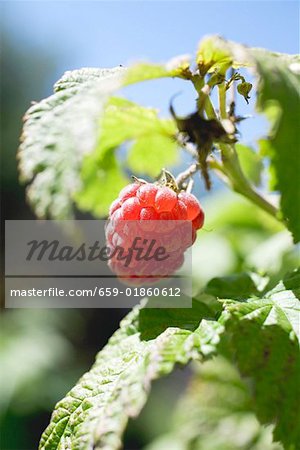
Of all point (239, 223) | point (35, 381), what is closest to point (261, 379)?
point (239, 223)

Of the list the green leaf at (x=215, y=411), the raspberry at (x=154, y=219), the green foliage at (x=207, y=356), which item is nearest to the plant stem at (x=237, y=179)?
the raspberry at (x=154, y=219)

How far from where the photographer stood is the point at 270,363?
3.01ft

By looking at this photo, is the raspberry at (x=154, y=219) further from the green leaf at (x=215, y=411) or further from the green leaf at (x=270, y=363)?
the green leaf at (x=215, y=411)

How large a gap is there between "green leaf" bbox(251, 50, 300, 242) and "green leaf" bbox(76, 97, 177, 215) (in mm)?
204

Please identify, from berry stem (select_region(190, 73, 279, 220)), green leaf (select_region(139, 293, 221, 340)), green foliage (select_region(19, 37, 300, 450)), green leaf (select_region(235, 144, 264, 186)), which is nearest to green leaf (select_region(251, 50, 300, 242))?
green foliage (select_region(19, 37, 300, 450))

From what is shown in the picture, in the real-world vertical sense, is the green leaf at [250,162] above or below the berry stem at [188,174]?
below

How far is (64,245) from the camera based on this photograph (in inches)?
60.4

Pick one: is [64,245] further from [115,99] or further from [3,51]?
[3,51]

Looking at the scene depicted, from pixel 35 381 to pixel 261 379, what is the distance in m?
3.27

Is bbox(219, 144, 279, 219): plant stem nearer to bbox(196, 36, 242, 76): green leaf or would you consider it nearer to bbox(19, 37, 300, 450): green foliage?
bbox(19, 37, 300, 450): green foliage

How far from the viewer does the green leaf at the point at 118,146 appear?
42.1 inches

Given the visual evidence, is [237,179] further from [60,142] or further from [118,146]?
[60,142]

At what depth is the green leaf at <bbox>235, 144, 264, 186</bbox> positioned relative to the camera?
1.45 meters

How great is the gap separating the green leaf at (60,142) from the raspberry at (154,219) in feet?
0.74
